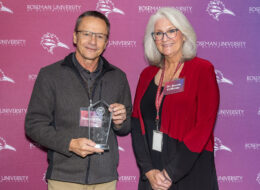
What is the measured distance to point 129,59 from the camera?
9.27ft

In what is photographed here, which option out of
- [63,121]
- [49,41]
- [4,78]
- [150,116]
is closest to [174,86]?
[150,116]

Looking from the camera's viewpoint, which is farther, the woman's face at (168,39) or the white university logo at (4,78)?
the white university logo at (4,78)

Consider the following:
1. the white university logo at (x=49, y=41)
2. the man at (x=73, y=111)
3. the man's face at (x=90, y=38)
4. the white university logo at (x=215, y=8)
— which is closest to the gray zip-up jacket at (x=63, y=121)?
the man at (x=73, y=111)

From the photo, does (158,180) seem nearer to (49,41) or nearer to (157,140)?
(157,140)

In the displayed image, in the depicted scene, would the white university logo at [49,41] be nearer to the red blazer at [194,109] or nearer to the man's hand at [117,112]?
the man's hand at [117,112]

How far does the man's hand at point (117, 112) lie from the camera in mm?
2049

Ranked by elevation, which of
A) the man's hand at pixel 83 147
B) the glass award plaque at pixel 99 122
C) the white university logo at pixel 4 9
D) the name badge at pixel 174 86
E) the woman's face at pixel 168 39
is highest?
the white university logo at pixel 4 9

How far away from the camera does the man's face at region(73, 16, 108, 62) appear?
2.13 meters

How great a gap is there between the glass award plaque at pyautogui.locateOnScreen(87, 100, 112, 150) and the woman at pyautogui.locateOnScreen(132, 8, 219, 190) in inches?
12.4

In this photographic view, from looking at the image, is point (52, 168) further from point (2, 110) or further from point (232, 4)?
point (232, 4)

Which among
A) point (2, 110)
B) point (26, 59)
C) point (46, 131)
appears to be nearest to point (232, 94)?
point (46, 131)

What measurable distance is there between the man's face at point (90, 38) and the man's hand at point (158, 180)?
97cm

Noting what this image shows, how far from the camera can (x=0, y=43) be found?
2.74 metres

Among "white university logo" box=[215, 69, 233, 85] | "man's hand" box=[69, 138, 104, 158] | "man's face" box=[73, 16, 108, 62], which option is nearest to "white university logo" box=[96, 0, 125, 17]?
"man's face" box=[73, 16, 108, 62]
